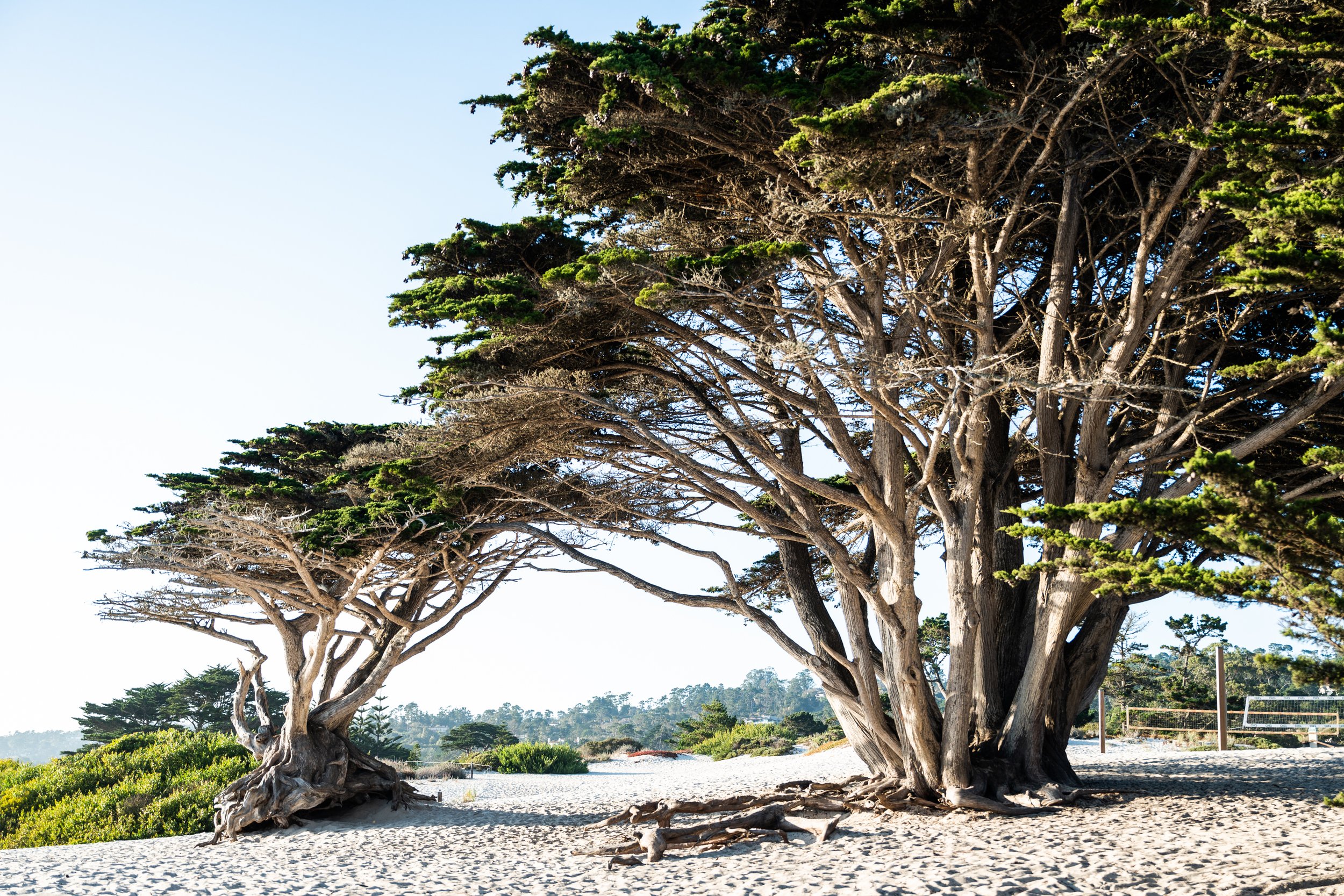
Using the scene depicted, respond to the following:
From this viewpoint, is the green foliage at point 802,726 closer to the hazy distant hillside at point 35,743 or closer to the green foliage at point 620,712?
the green foliage at point 620,712

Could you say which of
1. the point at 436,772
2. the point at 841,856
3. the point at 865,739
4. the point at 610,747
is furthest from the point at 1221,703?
the point at 610,747

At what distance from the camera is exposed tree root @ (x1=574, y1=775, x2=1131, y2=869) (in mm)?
8070

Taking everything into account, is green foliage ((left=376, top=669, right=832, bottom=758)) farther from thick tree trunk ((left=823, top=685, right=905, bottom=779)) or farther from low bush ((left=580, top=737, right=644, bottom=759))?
thick tree trunk ((left=823, top=685, right=905, bottom=779))

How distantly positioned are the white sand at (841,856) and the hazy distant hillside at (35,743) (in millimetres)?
145169

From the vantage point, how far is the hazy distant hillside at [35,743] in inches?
5202

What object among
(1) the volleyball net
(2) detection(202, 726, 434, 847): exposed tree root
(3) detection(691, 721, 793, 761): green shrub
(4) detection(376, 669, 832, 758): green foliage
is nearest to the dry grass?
(3) detection(691, 721, 793, 761): green shrub

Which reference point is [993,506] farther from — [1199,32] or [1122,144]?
[1199,32]

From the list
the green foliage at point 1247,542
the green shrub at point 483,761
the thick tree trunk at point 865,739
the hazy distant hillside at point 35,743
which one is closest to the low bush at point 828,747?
the green shrub at point 483,761

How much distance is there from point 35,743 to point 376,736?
13748cm

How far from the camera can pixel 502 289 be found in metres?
8.37

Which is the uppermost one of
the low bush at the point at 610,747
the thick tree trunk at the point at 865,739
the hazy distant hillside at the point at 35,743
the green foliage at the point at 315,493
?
the green foliage at the point at 315,493

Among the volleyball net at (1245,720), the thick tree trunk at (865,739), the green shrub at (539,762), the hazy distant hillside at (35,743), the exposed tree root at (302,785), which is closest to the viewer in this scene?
the thick tree trunk at (865,739)

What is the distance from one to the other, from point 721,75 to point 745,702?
92.2 m

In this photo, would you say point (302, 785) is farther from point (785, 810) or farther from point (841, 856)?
point (841, 856)
